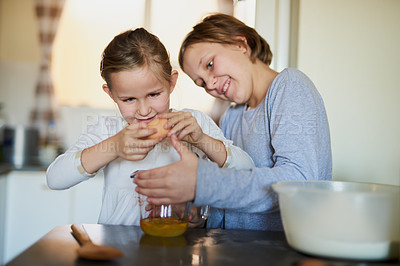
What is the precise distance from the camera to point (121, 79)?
3.55 feet

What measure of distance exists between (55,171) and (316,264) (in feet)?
2.28

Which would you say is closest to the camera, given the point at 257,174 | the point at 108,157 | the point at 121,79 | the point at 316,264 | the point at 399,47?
the point at 316,264

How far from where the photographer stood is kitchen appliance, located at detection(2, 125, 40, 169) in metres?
2.57

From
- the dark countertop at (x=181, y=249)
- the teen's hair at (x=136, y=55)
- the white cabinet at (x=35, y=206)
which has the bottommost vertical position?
the white cabinet at (x=35, y=206)

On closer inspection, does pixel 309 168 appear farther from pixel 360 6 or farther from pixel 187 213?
pixel 360 6

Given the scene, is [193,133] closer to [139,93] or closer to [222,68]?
[139,93]

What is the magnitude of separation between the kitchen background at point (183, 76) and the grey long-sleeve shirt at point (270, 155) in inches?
25.1

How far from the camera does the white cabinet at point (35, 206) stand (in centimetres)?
228

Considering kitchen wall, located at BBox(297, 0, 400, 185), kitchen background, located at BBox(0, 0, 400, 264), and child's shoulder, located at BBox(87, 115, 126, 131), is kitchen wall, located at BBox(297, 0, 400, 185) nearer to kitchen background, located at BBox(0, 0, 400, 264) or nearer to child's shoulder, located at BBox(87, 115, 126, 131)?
kitchen background, located at BBox(0, 0, 400, 264)

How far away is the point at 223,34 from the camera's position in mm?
1293

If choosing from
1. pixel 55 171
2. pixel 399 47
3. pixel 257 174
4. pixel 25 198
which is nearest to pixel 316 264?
pixel 257 174

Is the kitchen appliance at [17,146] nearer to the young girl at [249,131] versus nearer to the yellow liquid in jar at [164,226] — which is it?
the young girl at [249,131]

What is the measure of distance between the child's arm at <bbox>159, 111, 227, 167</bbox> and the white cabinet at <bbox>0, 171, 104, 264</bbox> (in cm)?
137

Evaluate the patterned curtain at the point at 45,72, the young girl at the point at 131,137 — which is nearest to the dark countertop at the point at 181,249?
the young girl at the point at 131,137
